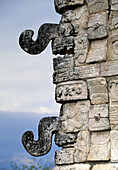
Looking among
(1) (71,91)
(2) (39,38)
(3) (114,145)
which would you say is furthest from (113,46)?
(3) (114,145)

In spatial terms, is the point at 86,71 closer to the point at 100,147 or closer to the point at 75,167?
the point at 100,147

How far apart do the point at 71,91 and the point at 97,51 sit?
0.63m

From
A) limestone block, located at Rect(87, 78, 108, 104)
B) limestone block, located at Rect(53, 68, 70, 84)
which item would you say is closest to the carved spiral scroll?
limestone block, located at Rect(53, 68, 70, 84)

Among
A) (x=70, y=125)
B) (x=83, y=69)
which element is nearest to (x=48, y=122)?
(x=70, y=125)

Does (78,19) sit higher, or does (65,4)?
(65,4)

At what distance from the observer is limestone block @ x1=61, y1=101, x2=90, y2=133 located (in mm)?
6145

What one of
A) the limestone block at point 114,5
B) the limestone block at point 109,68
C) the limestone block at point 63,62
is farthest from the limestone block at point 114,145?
the limestone block at point 114,5

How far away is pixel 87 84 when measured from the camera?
6.20m

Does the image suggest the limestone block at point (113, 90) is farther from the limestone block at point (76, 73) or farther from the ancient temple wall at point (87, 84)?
the limestone block at point (76, 73)

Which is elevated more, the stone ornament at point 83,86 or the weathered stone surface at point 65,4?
the weathered stone surface at point 65,4

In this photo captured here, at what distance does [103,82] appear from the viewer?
6.05 meters

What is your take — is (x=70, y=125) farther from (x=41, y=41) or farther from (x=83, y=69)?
(x=41, y=41)

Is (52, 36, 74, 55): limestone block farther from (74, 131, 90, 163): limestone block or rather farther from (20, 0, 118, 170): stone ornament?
(74, 131, 90, 163): limestone block

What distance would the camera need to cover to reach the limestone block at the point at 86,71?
20.1ft
